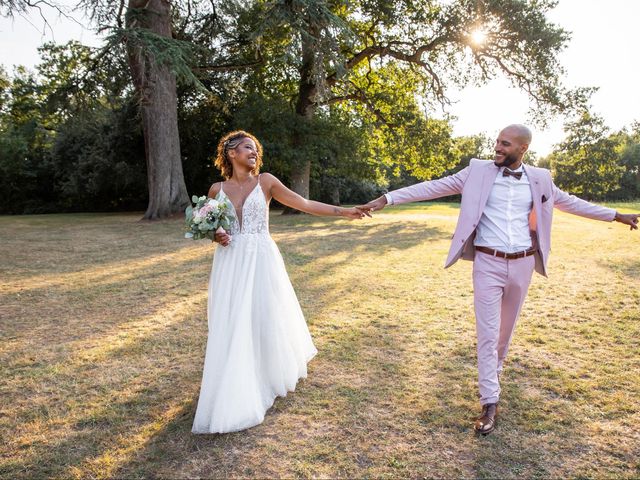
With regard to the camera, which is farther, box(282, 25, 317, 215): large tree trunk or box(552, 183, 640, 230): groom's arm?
box(282, 25, 317, 215): large tree trunk

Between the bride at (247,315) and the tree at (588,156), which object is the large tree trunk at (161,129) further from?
the tree at (588,156)

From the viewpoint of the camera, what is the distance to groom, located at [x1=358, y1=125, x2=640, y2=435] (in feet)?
12.2

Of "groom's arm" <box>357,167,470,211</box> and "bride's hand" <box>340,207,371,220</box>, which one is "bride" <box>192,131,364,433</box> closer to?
"bride's hand" <box>340,207,371,220</box>

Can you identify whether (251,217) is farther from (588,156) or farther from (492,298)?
(588,156)

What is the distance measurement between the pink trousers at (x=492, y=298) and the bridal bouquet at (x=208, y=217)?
2193 mm

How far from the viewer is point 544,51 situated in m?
20.0

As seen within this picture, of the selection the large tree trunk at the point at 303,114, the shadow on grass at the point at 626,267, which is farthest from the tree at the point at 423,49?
the shadow on grass at the point at 626,267

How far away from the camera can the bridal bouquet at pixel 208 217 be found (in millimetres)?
3789

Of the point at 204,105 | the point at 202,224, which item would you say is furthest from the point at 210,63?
the point at 202,224

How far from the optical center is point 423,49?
2153 cm

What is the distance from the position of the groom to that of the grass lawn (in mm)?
623

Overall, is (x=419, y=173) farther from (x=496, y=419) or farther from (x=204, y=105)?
(x=496, y=419)

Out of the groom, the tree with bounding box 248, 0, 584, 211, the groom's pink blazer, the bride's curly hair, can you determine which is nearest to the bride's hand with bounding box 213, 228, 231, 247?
the bride's curly hair

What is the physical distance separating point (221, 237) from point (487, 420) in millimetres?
2652
